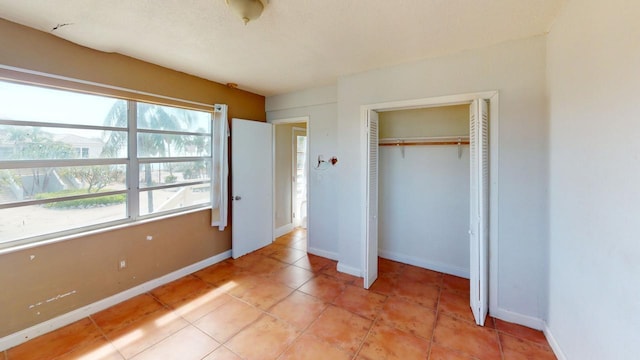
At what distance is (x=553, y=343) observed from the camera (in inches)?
76.0

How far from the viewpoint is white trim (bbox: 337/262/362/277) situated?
3170 millimetres

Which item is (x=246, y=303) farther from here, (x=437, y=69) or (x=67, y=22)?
(x=437, y=69)

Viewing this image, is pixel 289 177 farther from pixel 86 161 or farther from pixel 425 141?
pixel 86 161

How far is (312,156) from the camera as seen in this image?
3.87 metres

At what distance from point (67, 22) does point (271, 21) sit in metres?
1.55

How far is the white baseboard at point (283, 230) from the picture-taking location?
470 cm

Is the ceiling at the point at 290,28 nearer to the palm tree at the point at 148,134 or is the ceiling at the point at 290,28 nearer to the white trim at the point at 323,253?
the palm tree at the point at 148,134

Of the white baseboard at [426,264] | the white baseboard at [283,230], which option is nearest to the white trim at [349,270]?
the white baseboard at [426,264]

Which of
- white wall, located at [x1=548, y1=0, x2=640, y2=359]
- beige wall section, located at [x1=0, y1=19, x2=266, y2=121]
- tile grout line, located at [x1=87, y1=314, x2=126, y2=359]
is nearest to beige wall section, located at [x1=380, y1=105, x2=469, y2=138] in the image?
white wall, located at [x1=548, y1=0, x2=640, y2=359]

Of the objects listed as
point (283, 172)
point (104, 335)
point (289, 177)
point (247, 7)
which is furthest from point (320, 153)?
point (104, 335)

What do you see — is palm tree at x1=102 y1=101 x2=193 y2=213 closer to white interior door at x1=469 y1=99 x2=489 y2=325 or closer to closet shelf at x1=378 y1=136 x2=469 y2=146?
closet shelf at x1=378 y1=136 x2=469 y2=146

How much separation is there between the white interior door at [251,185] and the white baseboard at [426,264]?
77.1 inches

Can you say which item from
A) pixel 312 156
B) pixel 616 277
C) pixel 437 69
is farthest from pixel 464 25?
pixel 312 156

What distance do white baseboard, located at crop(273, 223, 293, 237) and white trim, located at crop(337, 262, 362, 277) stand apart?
164cm
